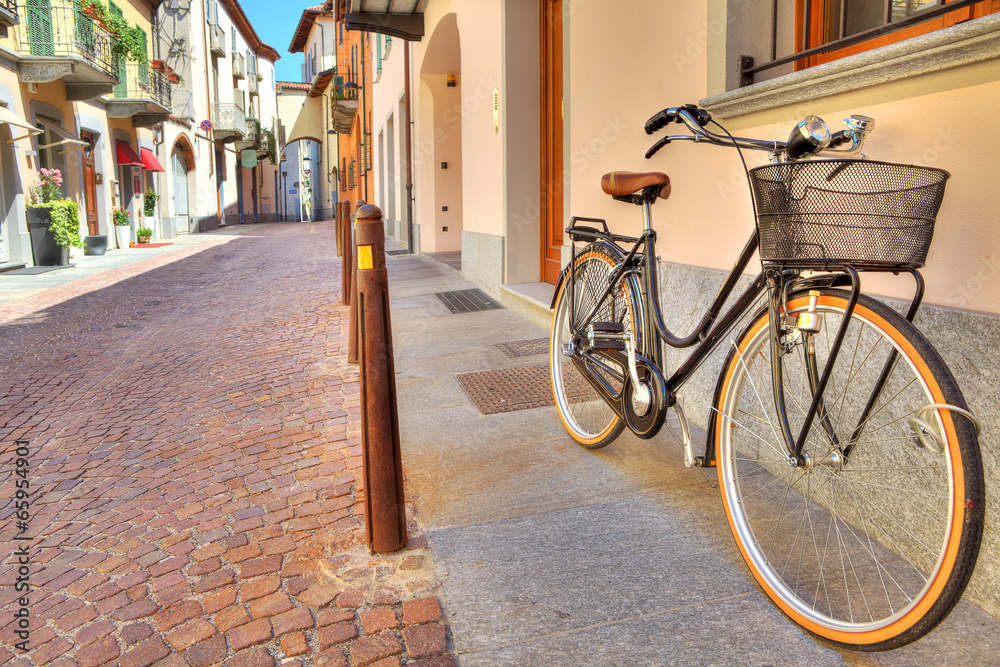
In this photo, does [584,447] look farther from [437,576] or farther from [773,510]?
[437,576]

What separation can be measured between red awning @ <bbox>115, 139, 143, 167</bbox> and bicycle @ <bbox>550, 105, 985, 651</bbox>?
1944 cm

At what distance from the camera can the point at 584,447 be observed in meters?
3.40

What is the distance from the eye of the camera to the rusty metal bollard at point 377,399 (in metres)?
2.40

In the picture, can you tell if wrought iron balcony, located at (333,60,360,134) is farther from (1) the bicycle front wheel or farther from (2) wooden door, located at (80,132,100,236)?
(1) the bicycle front wheel

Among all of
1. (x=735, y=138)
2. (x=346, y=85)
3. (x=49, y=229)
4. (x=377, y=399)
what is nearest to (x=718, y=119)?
(x=735, y=138)

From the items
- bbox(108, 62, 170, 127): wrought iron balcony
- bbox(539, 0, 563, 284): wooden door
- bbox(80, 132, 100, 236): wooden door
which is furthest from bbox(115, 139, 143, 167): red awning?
bbox(539, 0, 563, 284): wooden door

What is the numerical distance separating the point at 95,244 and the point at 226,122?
16948mm

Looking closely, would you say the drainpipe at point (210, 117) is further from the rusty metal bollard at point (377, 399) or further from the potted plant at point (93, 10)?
the rusty metal bollard at point (377, 399)

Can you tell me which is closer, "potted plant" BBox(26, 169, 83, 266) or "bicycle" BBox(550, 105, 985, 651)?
"bicycle" BBox(550, 105, 985, 651)

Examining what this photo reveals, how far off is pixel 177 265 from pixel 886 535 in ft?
43.4

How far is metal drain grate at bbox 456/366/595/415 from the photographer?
3908 mm

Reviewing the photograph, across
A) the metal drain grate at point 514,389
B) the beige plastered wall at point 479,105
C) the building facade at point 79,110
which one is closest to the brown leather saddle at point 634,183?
the metal drain grate at point 514,389

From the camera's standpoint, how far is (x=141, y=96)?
64.4ft

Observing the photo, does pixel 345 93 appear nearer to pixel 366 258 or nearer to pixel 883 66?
pixel 366 258
